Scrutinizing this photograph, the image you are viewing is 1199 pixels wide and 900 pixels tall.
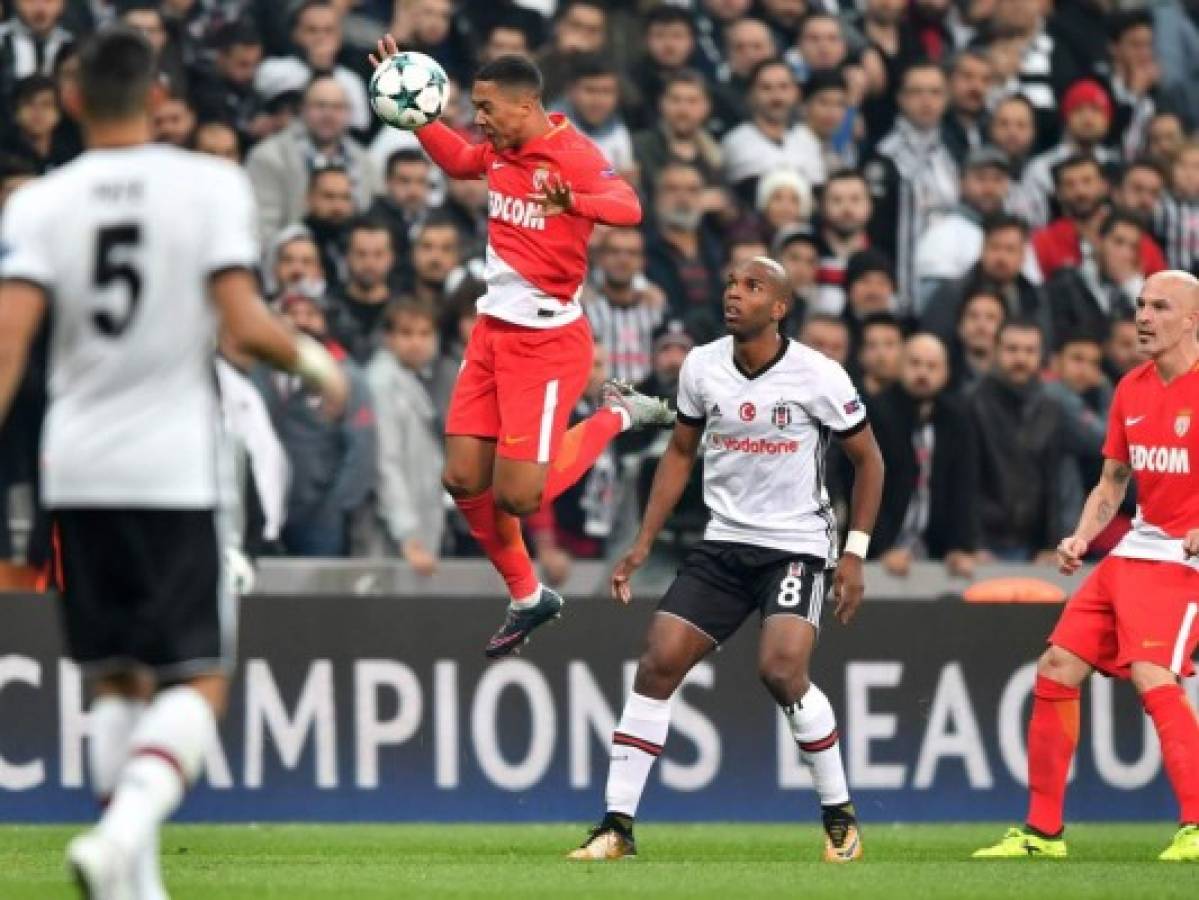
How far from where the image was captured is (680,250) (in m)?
18.2

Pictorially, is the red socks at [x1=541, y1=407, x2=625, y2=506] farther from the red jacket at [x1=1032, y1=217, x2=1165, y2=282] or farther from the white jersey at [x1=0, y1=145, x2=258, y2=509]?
the red jacket at [x1=1032, y1=217, x2=1165, y2=282]

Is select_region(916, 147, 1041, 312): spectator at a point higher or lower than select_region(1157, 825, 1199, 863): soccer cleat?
higher

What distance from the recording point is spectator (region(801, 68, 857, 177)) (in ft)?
64.0

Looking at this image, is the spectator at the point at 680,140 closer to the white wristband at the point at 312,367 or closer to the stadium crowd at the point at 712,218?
the stadium crowd at the point at 712,218

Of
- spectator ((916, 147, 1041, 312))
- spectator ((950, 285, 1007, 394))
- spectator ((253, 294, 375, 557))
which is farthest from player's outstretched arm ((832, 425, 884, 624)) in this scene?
spectator ((916, 147, 1041, 312))

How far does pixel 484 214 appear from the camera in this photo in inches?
719

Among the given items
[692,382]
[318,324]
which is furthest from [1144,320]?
[318,324]

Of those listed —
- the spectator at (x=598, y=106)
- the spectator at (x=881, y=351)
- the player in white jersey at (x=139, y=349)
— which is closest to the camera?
the player in white jersey at (x=139, y=349)

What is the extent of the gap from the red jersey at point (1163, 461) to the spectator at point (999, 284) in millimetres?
5510

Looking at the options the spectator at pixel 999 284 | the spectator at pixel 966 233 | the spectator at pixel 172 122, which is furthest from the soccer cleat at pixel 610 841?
the spectator at pixel 966 233

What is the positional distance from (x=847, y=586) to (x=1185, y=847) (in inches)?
74.7

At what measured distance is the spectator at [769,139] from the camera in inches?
754

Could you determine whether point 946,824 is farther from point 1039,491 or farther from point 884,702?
point 1039,491

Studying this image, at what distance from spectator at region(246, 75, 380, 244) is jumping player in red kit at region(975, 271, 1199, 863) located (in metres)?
6.57
